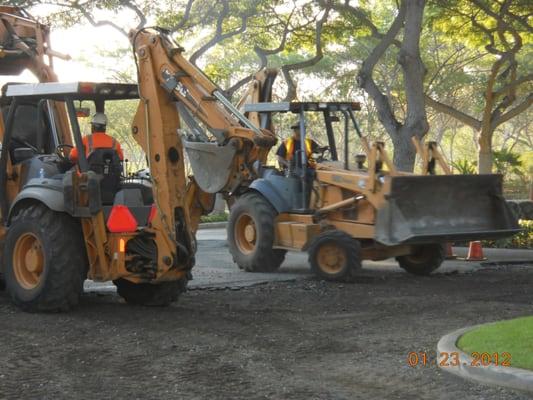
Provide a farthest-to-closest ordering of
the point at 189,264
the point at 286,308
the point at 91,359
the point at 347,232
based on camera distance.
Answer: the point at 347,232, the point at 286,308, the point at 189,264, the point at 91,359

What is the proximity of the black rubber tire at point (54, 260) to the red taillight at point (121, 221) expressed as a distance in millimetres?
455

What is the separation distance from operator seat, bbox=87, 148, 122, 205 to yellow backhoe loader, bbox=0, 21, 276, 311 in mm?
11

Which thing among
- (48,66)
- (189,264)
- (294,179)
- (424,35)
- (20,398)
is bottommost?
(20,398)

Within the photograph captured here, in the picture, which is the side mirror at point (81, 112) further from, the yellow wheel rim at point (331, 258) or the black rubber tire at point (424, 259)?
the black rubber tire at point (424, 259)

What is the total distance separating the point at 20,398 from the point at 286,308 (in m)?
4.86

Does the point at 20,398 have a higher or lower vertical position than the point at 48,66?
lower

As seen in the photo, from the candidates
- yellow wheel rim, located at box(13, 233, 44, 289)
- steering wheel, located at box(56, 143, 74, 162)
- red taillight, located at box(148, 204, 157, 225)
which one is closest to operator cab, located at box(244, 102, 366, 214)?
steering wheel, located at box(56, 143, 74, 162)

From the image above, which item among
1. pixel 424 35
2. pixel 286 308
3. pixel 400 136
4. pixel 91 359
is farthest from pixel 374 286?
pixel 424 35

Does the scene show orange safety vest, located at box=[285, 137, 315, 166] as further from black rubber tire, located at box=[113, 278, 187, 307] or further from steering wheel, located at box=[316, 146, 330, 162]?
black rubber tire, located at box=[113, 278, 187, 307]

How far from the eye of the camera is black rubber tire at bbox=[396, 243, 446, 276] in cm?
1501

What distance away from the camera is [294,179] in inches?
601

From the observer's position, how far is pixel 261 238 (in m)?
15.4

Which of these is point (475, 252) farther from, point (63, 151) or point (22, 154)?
point (22, 154)

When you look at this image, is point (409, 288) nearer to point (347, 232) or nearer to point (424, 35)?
point (347, 232)
